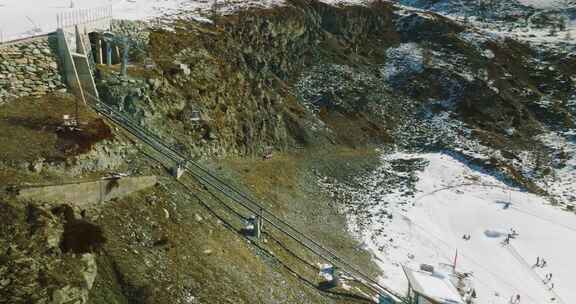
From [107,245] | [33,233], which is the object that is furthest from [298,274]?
[33,233]

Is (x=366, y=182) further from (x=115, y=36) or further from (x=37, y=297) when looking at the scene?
(x=37, y=297)

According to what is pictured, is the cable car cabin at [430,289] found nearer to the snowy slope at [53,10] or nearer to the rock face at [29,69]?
the rock face at [29,69]

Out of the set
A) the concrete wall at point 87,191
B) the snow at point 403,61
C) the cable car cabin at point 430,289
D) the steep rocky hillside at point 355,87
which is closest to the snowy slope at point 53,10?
the steep rocky hillside at point 355,87

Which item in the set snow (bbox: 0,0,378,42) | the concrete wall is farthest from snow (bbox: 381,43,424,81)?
the concrete wall

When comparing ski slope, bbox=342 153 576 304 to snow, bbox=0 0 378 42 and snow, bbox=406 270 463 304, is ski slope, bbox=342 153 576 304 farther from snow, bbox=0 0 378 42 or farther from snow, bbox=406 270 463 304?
snow, bbox=0 0 378 42

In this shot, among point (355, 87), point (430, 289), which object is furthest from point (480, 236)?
point (355, 87)

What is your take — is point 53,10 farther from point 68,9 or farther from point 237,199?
point 237,199
